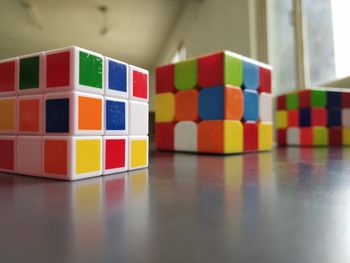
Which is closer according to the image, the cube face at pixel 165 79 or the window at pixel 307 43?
the cube face at pixel 165 79

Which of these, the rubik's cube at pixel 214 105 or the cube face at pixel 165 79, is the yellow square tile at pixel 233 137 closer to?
the rubik's cube at pixel 214 105

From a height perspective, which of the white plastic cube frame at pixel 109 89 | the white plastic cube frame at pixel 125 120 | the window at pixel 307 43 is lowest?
the white plastic cube frame at pixel 125 120

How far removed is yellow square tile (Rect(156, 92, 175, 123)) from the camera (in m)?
1.71

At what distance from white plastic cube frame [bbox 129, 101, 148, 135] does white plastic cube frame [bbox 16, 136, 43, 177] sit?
0.25 meters

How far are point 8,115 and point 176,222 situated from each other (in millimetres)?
674

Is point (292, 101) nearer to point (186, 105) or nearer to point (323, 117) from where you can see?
point (323, 117)

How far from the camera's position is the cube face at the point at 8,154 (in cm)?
78

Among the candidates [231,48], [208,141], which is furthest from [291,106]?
[208,141]

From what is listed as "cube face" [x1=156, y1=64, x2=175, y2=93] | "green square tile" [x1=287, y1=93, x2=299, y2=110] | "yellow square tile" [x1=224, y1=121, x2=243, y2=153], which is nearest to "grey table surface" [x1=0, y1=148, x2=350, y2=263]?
"yellow square tile" [x1=224, y1=121, x2=243, y2=153]

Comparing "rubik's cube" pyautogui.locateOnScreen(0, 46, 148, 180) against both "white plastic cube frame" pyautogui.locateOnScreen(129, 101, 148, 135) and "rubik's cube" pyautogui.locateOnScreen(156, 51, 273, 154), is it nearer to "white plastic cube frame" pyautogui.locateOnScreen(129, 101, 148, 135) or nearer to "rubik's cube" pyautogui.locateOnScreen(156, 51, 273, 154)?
"white plastic cube frame" pyautogui.locateOnScreen(129, 101, 148, 135)

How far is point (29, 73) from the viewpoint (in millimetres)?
747

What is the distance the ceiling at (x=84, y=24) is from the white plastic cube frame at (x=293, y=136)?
7.96ft

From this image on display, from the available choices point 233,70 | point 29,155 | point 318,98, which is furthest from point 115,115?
point 318,98

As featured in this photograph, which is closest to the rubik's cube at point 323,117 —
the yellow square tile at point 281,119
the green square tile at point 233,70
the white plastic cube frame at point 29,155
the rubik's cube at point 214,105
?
the yellow square tile at point 281,119
